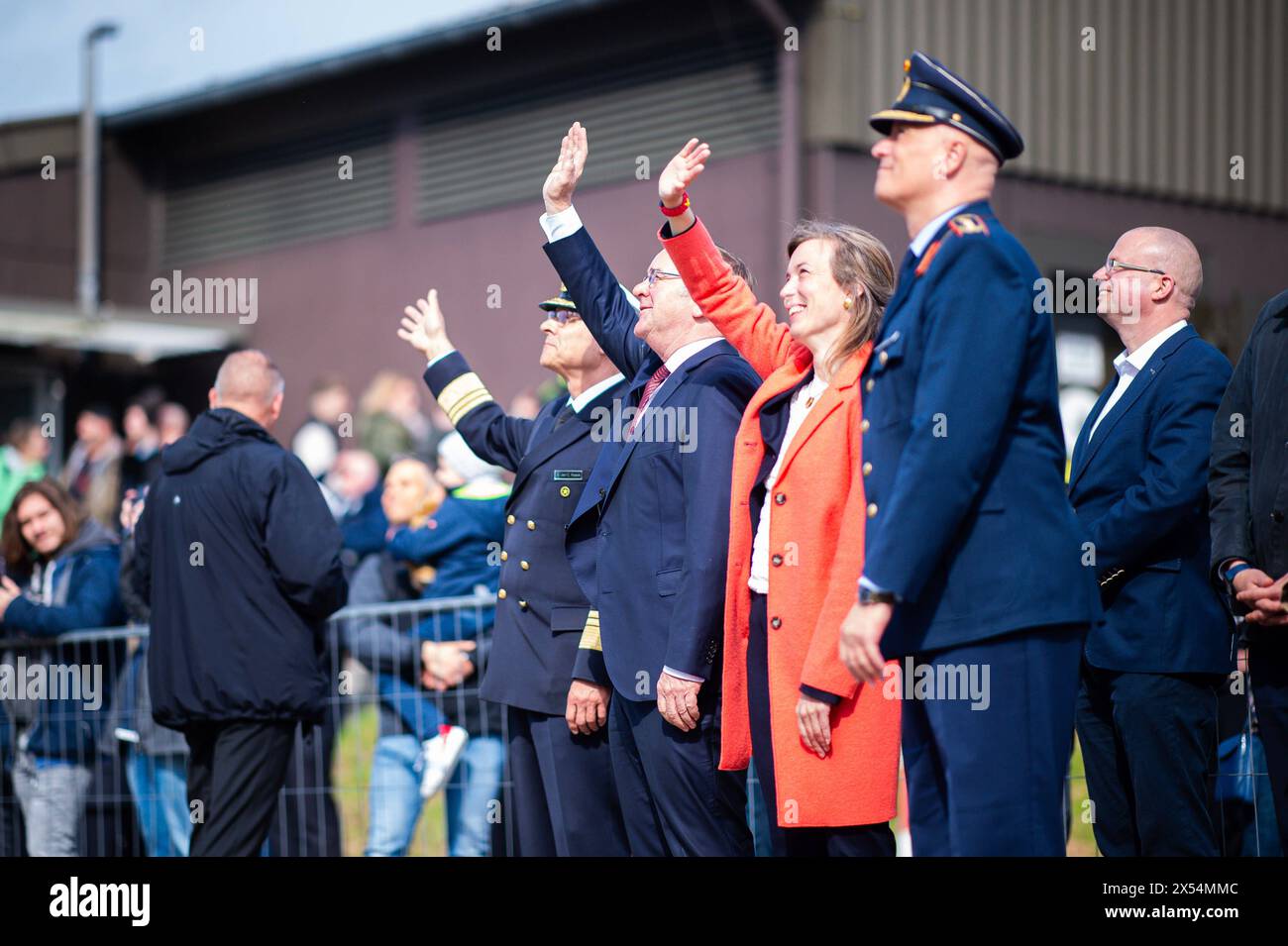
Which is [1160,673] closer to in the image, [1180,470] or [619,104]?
[1180,470]

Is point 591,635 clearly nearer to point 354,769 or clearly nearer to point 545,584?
point 545,584

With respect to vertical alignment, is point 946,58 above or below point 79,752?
above

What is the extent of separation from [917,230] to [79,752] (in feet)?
15.5

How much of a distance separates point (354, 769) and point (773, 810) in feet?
11.4

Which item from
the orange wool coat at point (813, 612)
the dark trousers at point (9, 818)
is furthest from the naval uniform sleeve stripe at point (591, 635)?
the dark trousers at point (9, 818)

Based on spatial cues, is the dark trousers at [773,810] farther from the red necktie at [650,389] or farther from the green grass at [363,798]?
the green grass at [363,798]

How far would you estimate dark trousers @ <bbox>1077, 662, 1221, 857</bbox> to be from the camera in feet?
14.2

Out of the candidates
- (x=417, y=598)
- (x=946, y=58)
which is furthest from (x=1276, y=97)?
(x=417, y=598)

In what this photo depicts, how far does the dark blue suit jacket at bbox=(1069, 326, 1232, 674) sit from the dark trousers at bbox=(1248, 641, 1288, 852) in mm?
157

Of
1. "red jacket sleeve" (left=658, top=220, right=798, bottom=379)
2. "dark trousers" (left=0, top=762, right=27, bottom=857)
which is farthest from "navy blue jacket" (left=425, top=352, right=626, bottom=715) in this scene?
"dark trousers" (left=0, top=762, right=27, bottom=857)

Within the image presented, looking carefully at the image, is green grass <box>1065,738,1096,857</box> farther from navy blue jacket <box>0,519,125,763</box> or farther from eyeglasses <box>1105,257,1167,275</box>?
navy blue jacket <box>0,519,125,763</box>

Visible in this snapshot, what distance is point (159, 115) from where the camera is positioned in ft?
54.8

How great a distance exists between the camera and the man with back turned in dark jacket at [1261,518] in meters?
4.23

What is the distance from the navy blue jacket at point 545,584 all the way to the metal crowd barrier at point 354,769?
114cm
